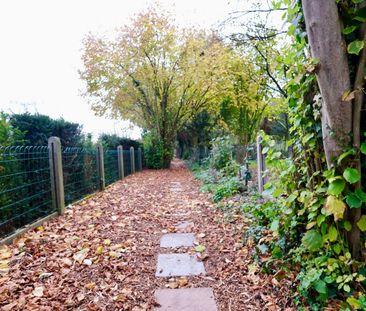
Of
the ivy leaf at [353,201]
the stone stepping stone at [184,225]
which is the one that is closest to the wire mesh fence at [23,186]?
the stone stepping stone at [184,225]

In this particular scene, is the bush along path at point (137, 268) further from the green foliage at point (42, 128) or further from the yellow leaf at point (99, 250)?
the green foliage at point (42, 128)

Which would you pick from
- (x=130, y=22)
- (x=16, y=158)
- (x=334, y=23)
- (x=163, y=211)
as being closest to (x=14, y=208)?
(x=16, y=158)

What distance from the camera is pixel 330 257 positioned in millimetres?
1834

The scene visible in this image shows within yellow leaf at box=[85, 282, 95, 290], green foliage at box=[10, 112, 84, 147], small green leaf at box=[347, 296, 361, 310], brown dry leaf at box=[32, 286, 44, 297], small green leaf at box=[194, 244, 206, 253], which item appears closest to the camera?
small green leaf at box=[347, 296, 361, 310]

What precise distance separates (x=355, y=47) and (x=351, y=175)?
30.7 inches

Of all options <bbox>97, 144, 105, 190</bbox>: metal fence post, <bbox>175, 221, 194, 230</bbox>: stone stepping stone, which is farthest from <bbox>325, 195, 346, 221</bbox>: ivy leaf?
<bbox>97, 144, 105, 190</bbox>: metal fence post

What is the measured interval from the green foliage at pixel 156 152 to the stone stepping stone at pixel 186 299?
12.1 meters

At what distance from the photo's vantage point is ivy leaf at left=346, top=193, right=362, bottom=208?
5.39ft

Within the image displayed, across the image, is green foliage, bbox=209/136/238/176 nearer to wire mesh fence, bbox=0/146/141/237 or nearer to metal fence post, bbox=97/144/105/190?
metal fence post, bbox=97/144/105/190

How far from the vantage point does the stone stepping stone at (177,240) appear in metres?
3.20

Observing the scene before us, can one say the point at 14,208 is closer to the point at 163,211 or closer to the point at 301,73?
the point at 163,211

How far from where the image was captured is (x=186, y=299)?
2074 mm

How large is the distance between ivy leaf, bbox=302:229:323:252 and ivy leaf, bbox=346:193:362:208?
12.9 inches

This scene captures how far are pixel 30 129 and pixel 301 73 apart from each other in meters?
4.73
